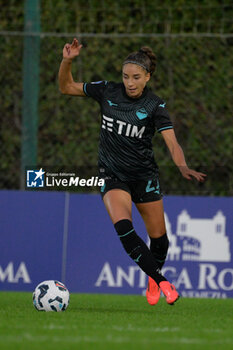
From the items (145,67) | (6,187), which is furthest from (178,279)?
(145,67)

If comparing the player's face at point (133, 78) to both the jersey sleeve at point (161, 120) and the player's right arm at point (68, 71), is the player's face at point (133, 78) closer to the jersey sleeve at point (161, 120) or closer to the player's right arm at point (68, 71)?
the jersey sleeve at point (161, 120)

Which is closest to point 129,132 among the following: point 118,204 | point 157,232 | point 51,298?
point 118,204

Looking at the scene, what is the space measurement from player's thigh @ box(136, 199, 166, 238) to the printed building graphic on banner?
2178 millimetres

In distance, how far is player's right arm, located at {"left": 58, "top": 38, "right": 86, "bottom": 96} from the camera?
25.6 ft

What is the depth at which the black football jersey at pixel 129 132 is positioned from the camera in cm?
773

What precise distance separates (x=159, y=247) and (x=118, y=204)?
849 millimetres

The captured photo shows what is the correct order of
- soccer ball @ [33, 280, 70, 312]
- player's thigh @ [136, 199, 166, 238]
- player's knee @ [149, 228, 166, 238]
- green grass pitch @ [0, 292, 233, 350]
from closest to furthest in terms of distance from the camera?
green grass pitch @ [0, 292, 233, 350] < soccer ball @ [33, 280, 70, 312] < player's thigh @ [136, 199, 166, 238] < player's knee @ [149, 228, 166, 238]

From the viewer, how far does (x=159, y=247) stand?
27.0ft

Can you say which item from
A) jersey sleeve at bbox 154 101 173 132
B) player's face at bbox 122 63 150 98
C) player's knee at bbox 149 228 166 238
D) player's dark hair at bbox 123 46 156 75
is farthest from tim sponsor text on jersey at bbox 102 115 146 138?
player's knee at bbox 149 228 166 238

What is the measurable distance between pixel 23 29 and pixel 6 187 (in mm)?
2044

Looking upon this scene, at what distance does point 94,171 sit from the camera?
424 inches

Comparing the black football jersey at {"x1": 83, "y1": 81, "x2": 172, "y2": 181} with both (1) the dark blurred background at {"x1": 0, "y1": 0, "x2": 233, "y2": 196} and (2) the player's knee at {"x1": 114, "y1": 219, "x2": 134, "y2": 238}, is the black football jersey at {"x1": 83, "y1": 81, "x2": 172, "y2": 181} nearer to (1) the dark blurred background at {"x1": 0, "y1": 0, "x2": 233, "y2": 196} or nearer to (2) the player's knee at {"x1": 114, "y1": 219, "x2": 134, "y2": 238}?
(2) the player's knee at {"x1": 114, "y1": 219, "x2": 134, "y2": 238}

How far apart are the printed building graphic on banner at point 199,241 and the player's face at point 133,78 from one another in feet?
9.44

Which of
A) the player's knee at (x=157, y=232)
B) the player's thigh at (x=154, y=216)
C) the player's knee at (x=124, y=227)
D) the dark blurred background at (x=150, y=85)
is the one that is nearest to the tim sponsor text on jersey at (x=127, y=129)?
the player's thigh at (x=154, y=216)
